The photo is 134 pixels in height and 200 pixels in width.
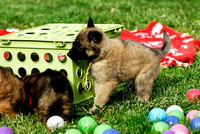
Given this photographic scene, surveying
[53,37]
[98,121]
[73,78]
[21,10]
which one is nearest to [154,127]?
[98,121]

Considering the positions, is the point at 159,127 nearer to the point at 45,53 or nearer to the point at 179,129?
the point at 179,129

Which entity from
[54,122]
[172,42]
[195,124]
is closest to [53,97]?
[54,122]

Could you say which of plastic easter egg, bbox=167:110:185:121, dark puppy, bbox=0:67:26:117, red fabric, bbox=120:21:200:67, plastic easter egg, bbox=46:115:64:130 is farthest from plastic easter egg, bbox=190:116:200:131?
red fabric, bbox=120:21:200:67

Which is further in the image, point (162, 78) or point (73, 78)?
point (162, 78)

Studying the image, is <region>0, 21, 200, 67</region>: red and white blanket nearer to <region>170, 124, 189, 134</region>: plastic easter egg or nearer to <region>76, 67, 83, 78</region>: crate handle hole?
<region>76, 67, 83, 78</region>: crate handle hole

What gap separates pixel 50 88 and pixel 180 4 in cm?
709

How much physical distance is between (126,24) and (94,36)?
4.45 metres

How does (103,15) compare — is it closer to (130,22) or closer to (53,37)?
(130,22)

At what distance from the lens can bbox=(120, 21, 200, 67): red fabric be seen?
5.65m

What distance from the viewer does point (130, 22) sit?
26.9ft

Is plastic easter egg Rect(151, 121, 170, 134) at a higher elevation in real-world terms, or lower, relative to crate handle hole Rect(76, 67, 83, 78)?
lower

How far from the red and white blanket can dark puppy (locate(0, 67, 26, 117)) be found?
277cm

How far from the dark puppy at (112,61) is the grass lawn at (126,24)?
0.71ft

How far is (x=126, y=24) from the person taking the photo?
8.18 metres
